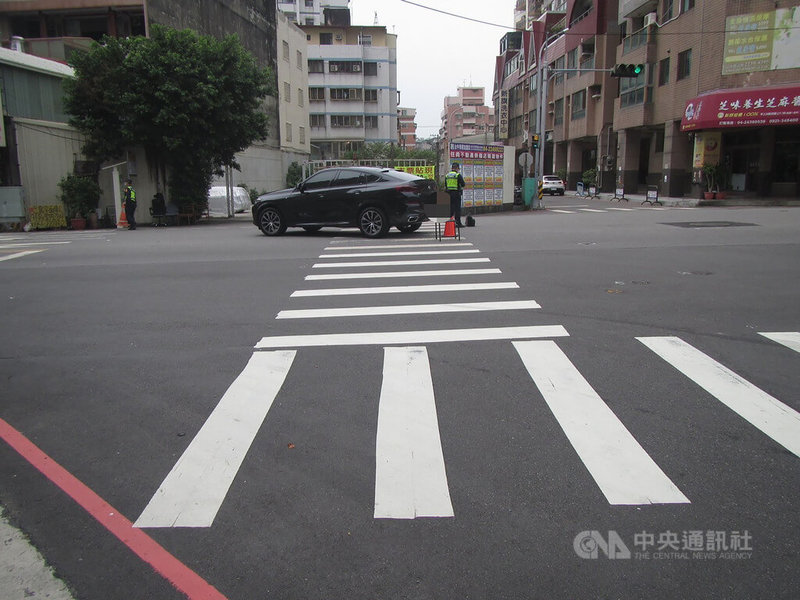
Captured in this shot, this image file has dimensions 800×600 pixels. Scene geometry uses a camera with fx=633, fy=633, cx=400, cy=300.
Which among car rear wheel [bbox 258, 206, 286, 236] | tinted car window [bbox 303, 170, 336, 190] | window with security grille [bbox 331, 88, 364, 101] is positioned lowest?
car rear wheel [bbox 258, 206, 286, 236]

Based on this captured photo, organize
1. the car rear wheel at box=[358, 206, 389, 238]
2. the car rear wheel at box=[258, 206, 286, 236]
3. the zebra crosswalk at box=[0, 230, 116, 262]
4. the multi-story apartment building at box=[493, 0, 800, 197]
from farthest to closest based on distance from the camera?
the multi-story apartment building at box=[493, 0, 800, 197] → the car rear wheel at box=[258, 206, 286, 236] → the car rear wheel at box=[358, 206, 389, 238] → the zebra crosswalk at box=[0, 230, 116, 262]

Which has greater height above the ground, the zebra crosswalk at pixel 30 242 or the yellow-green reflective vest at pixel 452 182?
the yellow-green reflective vest at pixel 452 182

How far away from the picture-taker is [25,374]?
614 cm

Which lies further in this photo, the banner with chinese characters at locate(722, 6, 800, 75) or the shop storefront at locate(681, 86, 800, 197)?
the shop storefront at locate(681, 86, 800, 197)

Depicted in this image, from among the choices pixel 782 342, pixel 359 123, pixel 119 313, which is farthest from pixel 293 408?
pixel 359 123

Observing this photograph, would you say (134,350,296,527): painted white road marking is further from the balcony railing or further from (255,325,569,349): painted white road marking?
the balcony railing

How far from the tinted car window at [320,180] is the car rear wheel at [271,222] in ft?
4.30

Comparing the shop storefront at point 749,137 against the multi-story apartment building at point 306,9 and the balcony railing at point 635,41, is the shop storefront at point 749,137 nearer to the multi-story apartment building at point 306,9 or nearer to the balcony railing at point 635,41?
the balcony railing at point 635,41

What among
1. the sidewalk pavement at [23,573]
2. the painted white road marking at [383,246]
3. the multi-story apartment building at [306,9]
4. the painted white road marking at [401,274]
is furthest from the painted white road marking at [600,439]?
the multi-story apartment building at [306,9]

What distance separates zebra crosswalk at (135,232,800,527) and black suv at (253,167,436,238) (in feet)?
26.6

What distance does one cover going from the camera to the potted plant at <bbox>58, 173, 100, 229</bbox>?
24.4 metres

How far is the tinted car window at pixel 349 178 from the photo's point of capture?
16.9 m

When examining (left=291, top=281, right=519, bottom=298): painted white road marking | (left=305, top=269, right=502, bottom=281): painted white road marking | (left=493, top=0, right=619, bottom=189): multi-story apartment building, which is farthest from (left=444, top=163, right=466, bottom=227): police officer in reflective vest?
→ (left=493, top=0, right=619, bottom=189): multi-story apartment building

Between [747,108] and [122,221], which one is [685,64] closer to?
[747,108]
